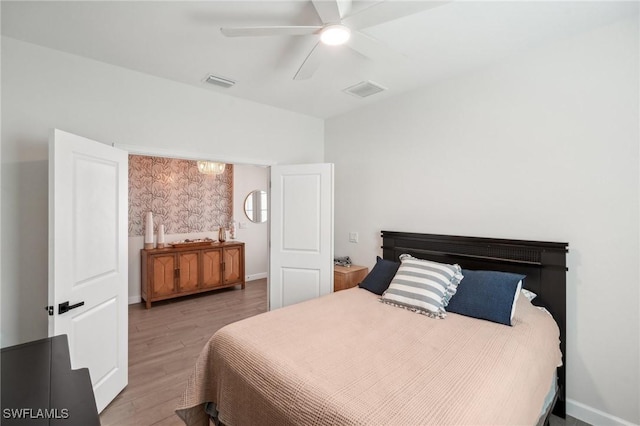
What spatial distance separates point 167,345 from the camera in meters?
3.15

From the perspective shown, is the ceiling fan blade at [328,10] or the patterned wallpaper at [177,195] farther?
the patterned wallpaper at [177,195]

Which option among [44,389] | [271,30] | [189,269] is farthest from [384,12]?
[189,269]

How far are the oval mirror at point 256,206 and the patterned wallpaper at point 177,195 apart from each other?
1.24 ft

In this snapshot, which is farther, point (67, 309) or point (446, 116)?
point (446, 116)

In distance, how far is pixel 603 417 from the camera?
1.98 m

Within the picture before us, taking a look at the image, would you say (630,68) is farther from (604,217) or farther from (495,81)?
(604,217)

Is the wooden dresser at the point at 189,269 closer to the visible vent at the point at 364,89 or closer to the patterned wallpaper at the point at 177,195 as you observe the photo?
the patterned wallpaper at the point at 177,195

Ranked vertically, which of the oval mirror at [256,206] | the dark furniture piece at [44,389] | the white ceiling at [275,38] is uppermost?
the white ceiling at [275,38]

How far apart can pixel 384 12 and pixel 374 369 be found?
179 centimetres

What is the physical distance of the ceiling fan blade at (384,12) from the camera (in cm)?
139

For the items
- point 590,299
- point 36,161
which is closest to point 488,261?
point 590,299

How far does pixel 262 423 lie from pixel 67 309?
57.9 inches

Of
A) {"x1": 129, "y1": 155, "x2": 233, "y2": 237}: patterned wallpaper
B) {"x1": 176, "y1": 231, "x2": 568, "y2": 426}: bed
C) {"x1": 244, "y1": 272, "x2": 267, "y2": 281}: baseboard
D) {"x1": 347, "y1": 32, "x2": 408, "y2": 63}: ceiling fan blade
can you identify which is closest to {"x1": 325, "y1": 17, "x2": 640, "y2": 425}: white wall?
{"x1": 176, "y1": 231, "x2": 568, "y2": 426}: bed

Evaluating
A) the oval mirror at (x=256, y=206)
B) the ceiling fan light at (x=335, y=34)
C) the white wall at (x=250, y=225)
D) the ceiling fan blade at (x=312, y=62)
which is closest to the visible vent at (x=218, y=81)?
the ceiling fan blade at (x=312, y=62)
